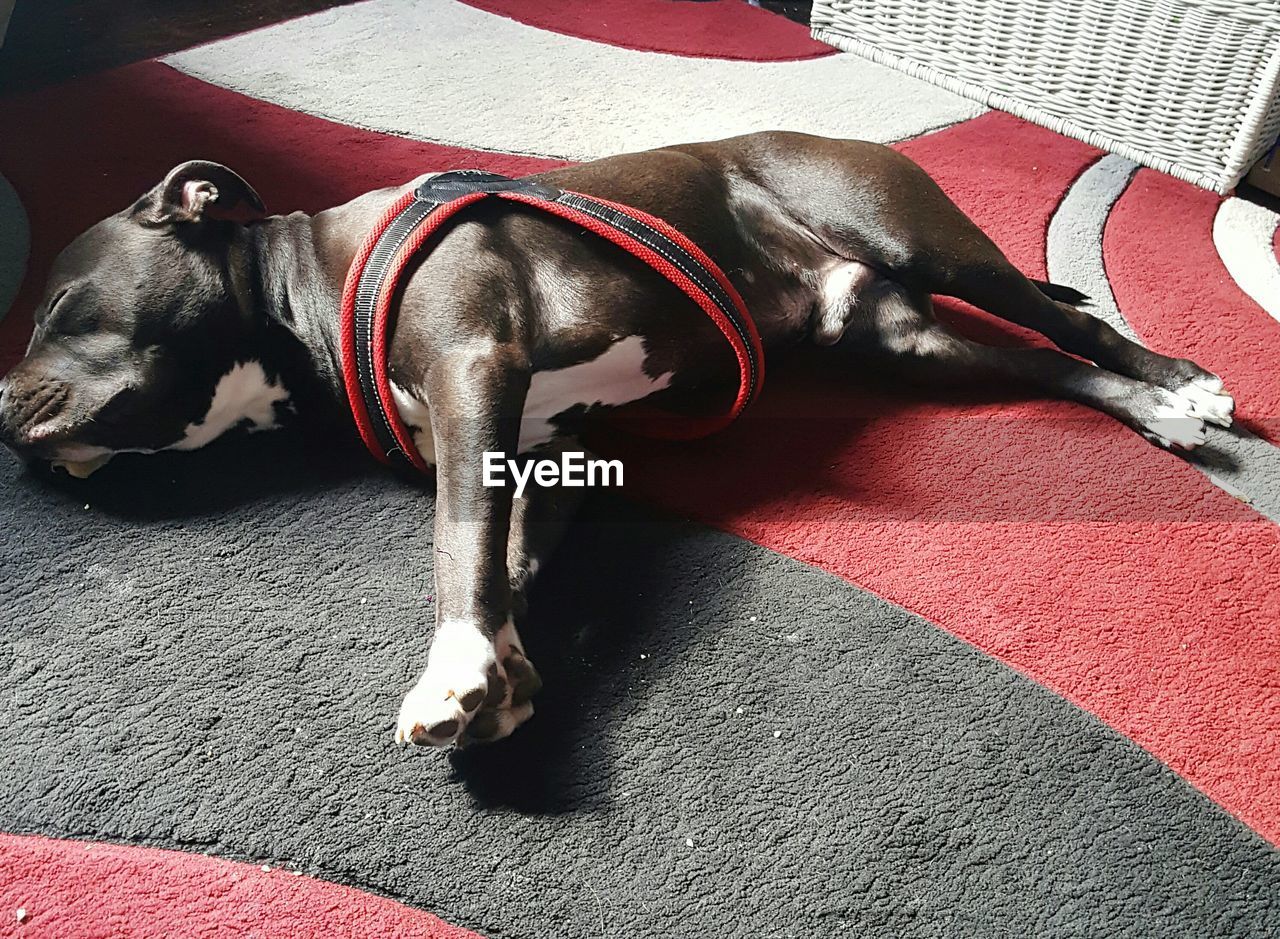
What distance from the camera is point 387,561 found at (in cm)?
159

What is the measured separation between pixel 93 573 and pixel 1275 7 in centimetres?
258

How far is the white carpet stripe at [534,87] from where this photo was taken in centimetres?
275

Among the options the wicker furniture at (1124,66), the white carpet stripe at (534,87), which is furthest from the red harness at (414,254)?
the wicker furniture at (1124,66)

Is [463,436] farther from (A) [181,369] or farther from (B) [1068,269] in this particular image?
(B) [1068,269]

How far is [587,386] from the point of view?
66.1 inches

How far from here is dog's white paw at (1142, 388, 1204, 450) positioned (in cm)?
181

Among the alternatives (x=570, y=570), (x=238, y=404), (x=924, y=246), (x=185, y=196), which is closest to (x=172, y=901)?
(x=570, y=570)

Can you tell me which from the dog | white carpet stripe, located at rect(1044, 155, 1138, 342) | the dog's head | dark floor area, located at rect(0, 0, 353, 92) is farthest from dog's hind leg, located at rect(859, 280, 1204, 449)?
dark floor area, located at rect(0, 0, 353, 92)

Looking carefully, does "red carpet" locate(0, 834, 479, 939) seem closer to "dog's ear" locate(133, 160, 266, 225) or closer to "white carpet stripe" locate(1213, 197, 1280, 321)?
"dog's ear" locate(133, 160, 266, 225)

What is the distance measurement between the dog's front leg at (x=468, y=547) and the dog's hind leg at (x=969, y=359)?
2.48 ft

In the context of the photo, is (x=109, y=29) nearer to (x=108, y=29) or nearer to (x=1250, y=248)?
(x=108, y=29)

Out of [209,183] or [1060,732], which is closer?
[1060,732]

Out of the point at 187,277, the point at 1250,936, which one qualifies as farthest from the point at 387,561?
the point at 1250,936

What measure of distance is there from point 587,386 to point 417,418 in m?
0.27
